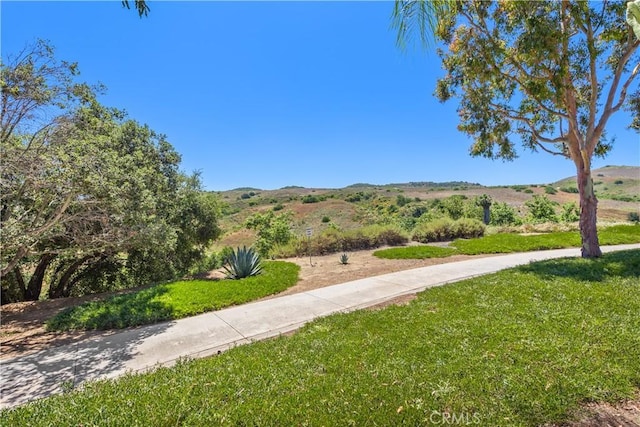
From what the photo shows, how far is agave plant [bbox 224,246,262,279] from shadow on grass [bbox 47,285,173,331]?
7.89 feet

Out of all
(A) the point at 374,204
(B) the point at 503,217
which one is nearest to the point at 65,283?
(B) the point at 503,217

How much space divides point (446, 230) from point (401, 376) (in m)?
13.0

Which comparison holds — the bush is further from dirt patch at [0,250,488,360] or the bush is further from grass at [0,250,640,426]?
grass at [0,250,640,426]

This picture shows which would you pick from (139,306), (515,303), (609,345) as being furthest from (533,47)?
(139,306)

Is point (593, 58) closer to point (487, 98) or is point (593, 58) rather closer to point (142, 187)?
point (487, 98)

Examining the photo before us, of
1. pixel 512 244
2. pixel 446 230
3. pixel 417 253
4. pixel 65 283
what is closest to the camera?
pixel 65 283

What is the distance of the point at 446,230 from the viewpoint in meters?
14.7

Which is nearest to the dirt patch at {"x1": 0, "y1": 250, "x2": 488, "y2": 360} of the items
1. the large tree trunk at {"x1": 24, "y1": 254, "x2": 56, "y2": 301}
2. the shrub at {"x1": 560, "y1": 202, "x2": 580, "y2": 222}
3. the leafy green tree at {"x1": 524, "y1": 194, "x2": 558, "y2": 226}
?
the large tree trunk at {"x1": 24, "y1": 254, "x2": 56, "y2": 301}

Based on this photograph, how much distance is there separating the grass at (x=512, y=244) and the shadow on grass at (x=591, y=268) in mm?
3511

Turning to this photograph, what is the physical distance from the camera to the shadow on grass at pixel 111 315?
5.21m

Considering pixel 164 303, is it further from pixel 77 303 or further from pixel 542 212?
pixel 542 212

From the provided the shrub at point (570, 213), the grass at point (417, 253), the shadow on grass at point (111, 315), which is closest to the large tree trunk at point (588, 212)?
the grass at point (417, 253)

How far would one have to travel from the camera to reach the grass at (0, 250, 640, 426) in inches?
95.7

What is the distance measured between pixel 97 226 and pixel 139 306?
1.93 metres
